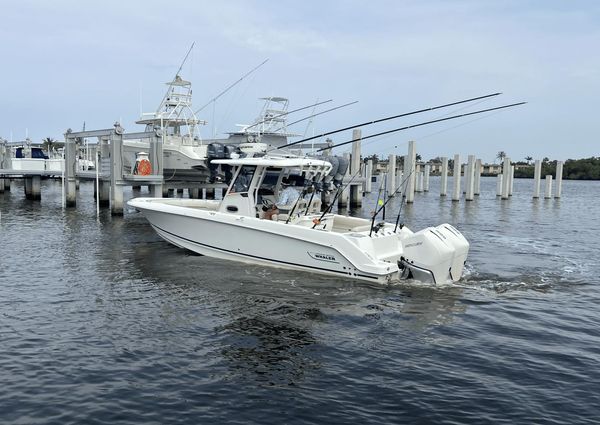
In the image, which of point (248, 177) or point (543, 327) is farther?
point (248, 177)

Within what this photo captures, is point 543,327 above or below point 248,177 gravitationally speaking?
below

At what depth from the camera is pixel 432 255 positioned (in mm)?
12055

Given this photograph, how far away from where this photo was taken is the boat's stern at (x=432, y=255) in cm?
1205

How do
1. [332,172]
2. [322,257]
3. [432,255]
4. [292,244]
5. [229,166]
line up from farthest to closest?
A: [332,172] < [229,166] < [292,244] < [322,257] < [432,255]

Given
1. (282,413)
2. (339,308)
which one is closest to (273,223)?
(339,308)

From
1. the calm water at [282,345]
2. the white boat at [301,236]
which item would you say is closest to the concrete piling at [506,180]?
Result: the calm water at [282,345]

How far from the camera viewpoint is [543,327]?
396 inches

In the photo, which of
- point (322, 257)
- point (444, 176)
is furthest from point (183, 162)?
point (444, 176)

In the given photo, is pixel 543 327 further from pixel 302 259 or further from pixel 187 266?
pixel 187 266

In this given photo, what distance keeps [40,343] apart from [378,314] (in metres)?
5.82

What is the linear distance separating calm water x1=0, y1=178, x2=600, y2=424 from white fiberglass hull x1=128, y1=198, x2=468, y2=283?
0.40 m

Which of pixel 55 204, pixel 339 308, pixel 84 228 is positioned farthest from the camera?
pixel 55 204

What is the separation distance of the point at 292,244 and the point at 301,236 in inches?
14.5

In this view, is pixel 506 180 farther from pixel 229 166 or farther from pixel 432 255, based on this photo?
pixel 432 255
